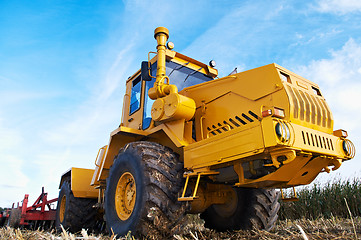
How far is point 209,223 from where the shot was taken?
536 centimetres

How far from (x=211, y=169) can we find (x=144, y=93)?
7.92ft

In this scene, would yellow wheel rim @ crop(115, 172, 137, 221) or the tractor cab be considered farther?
the tractor cab

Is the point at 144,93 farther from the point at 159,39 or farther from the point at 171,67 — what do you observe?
the point at 159,39

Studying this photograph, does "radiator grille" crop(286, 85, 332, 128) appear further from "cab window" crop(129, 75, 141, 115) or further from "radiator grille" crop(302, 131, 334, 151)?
"cab window" crop(129, 75, 141, 115)

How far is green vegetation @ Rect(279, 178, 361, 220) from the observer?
324 inches

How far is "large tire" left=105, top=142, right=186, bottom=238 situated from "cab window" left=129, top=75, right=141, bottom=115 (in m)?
1.61

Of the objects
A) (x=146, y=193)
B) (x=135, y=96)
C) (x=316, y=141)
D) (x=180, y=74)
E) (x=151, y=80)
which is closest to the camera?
(x=316, y=141)

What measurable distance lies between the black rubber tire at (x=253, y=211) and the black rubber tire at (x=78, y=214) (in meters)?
3.44

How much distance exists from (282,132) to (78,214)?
5369 millimetres

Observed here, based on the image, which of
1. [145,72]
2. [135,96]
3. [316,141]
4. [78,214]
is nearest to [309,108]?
[316,141]

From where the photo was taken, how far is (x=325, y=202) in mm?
8594

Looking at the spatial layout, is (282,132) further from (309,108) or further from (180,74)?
(180,74)

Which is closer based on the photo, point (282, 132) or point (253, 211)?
point (282, 132)

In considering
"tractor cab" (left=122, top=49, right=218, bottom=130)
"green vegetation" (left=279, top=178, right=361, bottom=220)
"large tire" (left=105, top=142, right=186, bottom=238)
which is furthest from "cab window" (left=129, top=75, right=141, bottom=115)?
"green vegetation" (left=279, top=178, right=361, bottom=220)
